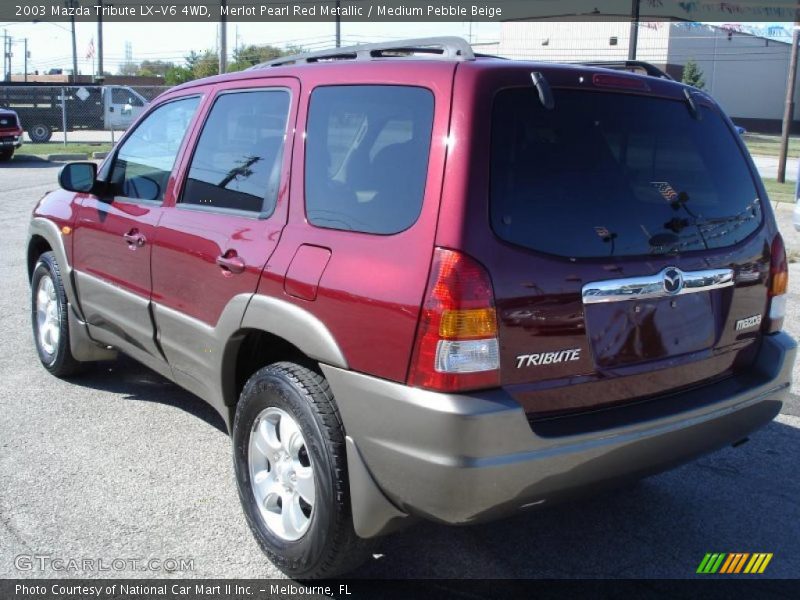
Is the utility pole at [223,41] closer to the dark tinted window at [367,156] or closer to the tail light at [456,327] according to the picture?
the dark tinted window at [367,156]

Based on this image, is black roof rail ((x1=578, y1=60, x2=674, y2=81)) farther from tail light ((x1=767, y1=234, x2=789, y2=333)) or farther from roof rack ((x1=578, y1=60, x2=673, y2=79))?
tail light ((x1=767, y1=234, x2=789, y2=333))

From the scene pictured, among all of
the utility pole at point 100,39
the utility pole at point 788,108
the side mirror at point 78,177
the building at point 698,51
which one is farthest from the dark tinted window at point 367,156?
the building at point 698,51

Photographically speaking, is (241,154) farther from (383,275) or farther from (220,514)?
(220,514)

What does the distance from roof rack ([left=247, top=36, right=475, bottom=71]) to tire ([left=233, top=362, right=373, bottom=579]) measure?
127 cm

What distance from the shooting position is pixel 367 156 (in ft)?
9.86

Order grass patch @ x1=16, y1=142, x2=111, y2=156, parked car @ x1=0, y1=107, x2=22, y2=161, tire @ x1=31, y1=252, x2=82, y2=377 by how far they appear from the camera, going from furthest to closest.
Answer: grass patch @ x1=16, y1=142, x2=111, y2=156
parked car @ x1=0, y1=107, x2=22, y2=161
tire @ x1=31, y1=252, x2=82, y2=377

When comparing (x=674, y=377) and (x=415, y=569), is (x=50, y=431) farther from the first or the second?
(x=674, y=377)

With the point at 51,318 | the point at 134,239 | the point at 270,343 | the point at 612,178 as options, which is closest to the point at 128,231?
the point at 134,239

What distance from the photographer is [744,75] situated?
71.1 metres

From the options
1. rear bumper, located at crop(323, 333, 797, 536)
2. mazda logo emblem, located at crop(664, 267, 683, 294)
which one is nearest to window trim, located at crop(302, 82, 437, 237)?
rear bumper, located at crop(323, 333, 797, 536)

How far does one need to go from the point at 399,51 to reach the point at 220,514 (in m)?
2.15

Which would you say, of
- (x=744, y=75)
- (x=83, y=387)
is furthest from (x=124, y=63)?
(x=83, y=387)

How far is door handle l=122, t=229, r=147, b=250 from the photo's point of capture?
13.7ft

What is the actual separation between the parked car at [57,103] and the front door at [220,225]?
2672 cm
